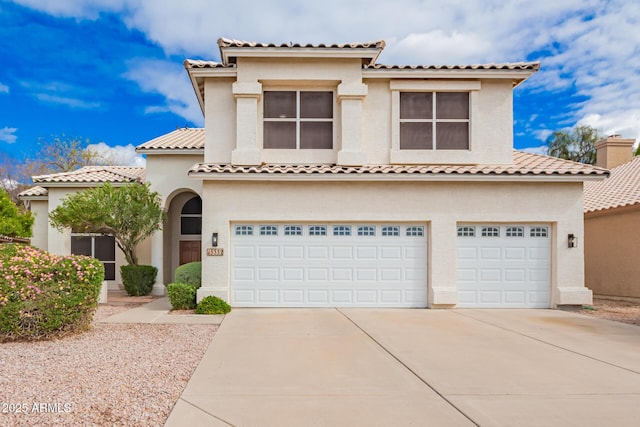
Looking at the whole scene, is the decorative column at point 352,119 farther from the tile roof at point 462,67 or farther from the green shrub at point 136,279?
the green shrub at point 136,279

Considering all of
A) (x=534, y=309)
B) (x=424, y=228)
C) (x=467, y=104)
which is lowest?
(x=534, y=309)

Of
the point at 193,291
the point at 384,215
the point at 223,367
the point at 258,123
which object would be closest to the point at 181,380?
the point at 223,367

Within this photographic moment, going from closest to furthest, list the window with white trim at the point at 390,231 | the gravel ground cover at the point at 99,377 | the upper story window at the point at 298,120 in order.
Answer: the gravel ground cover at the point at 99,377 < the window with white trim at the point at 390,231 < the upper story window at the point at 298,120

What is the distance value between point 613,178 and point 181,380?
67.3 ft

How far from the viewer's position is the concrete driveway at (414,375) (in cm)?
472

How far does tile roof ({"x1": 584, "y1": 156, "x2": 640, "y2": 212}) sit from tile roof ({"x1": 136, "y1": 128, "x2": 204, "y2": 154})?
14.9 metres

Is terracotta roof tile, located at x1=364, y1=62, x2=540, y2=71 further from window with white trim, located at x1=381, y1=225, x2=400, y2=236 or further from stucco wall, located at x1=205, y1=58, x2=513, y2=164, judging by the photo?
window with white trim, located at x1=381, y1=225, x2=400, y2=236

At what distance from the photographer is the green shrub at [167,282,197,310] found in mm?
11688


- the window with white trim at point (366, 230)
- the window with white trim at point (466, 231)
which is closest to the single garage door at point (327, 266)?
the window with white trim at point (366, 230)

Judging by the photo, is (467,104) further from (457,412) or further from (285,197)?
(457,412)

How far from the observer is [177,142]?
16.8 metres

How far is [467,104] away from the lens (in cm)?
1360

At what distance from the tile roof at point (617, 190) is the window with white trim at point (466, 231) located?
20.7 feet

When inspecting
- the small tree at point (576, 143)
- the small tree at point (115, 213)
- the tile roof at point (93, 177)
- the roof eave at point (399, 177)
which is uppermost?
the small tree at point (576, 143)
